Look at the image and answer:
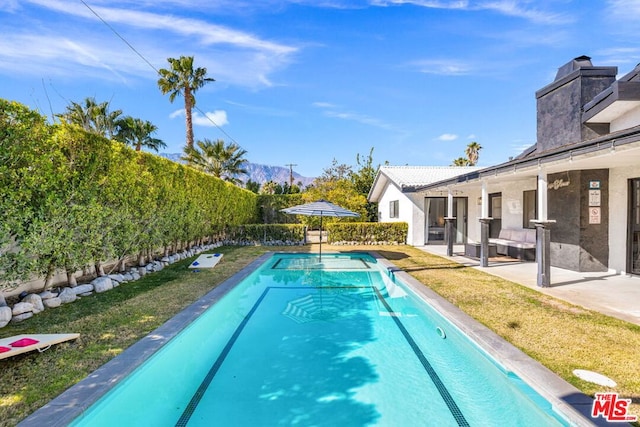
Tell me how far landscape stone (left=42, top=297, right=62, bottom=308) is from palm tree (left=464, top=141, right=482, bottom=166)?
54.7 meters

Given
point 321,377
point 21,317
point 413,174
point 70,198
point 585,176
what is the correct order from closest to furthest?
point 321,377 → point 21,317 → point 70,198 → point 585,176 → point 413,174

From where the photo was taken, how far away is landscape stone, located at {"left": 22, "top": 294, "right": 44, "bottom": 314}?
600 centimetres

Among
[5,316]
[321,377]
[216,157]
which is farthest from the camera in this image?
[216,157]

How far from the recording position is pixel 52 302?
643 centimetres

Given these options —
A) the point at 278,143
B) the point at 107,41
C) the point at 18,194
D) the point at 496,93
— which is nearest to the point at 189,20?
the point at 107,41

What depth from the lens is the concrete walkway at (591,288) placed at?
20.6 feet

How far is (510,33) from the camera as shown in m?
13.2

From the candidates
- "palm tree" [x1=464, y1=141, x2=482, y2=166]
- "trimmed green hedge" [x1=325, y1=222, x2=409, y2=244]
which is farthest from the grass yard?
"palm tree" [x1=464, y1=141, x2=482, y2=166]

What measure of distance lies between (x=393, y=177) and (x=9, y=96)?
17.6 meters

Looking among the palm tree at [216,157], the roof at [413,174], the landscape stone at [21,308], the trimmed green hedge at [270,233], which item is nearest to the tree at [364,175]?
the roof at [413,174]

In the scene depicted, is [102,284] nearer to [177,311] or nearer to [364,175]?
[177,311]

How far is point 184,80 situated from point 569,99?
1038 inches

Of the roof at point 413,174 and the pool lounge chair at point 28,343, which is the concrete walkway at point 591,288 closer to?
the roof at point 413,174

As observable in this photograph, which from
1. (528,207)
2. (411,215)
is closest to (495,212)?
(528,207)
